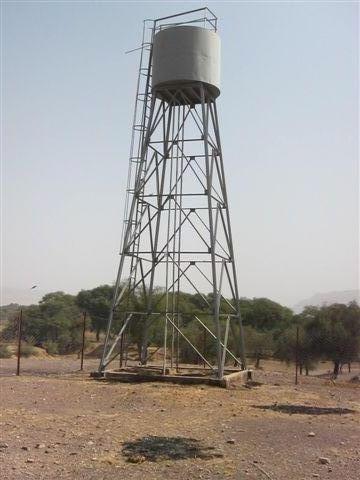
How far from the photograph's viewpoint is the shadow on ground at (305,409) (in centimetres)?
1290

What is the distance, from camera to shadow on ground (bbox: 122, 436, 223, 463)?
852cm

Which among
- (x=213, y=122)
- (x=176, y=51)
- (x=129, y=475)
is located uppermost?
(x=176, y=51)

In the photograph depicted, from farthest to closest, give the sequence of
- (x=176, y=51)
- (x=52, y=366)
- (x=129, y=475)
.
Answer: (x=52, y=366), (x=176, y=51), (x=129, y=475)

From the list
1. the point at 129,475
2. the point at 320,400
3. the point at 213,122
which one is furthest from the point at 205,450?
the point at 213,122

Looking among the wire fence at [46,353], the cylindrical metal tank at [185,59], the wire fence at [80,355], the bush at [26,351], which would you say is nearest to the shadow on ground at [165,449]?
the wire fence at [46,353]

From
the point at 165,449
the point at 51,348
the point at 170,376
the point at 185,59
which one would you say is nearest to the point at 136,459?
the point at 165,449

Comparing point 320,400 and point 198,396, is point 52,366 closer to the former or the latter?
point 198,396

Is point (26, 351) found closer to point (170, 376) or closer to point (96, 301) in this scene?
point (170, 376)

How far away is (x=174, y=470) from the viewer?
25.9 ft

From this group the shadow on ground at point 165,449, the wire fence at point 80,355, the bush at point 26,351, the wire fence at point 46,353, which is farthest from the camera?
the bush at point 26,351

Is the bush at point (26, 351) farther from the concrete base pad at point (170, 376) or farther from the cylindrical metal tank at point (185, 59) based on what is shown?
the cylindrical metal tank at point (185, 59)

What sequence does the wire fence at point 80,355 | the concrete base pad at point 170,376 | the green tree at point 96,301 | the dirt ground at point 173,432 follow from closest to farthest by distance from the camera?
1. the dirt ground at point 173,432
2. the concrete base pad at point 170,376
3. the wire fence at point 80,355
4. the green tree at point 96,301

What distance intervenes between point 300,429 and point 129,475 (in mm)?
4235

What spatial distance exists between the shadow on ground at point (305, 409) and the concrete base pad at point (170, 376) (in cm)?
315
